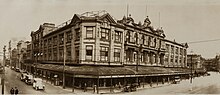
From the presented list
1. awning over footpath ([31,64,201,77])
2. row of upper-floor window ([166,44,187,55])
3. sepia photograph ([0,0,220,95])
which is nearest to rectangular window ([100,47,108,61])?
sepia photograph ([0,0,220,95])

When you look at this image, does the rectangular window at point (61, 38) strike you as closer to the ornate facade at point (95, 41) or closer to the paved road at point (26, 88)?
the ornate facade at point (95, 41)

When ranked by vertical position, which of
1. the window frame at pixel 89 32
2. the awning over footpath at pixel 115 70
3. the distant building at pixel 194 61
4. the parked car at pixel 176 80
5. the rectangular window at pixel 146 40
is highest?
the window frame at pixel 89 32

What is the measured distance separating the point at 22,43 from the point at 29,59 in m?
0.25

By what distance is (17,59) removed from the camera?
12.0 ft

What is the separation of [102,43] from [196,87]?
4.65 feet

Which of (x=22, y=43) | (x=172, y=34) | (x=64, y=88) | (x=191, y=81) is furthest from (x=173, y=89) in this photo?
(x=22, y=43)

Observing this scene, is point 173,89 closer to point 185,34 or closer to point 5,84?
point 185,34

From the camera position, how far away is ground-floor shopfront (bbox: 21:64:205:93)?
3.44m

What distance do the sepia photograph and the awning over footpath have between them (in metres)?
0.01

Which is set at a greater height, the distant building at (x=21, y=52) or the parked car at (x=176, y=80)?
the distant building at (x=21, y=52)

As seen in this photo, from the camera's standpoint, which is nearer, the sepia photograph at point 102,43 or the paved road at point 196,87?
the sepia photograph at point 102,43

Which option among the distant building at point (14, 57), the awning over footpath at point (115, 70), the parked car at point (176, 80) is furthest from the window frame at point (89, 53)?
the parked car at point (176, 80)

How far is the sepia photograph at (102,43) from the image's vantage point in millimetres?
3467

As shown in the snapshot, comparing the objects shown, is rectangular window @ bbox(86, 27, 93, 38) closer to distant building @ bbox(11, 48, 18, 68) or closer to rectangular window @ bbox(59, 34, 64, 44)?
rectangular window @ bbox(59, 34, 64, 44)
